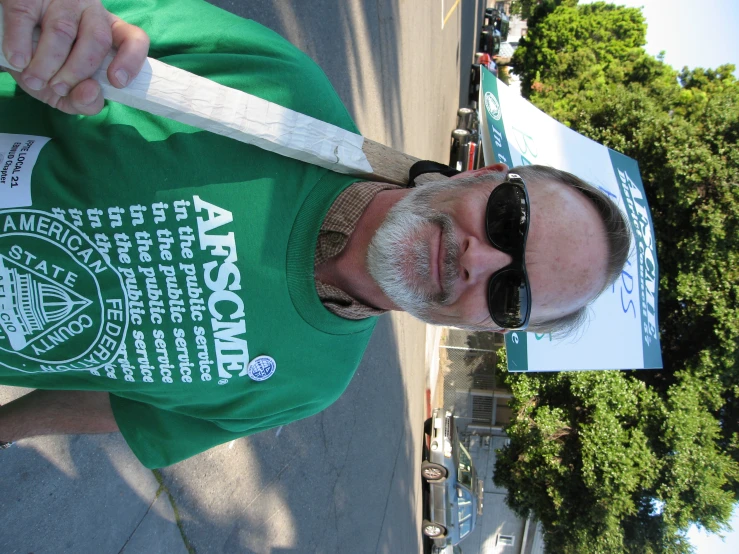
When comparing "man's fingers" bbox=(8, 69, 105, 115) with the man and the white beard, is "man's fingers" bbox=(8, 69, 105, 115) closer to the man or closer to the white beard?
the man

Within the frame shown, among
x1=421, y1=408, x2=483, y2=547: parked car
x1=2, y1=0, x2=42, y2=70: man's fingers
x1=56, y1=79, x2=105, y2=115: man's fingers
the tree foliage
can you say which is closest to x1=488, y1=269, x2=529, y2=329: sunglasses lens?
x1=56, y1=79, x2=105, y2=115: man's fingers

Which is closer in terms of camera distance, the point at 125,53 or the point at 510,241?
the point at 125,53

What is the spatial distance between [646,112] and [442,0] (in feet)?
19.8

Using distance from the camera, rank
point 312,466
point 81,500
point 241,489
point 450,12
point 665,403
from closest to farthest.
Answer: point 81,500 < point 241,489 < point 312,466 < point 665,403 < point 450,12

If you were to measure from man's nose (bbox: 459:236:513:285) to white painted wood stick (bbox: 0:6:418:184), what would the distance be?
1.46ft

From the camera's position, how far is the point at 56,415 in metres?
2.23

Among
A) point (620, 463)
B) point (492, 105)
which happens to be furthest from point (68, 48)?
point (620, 463)

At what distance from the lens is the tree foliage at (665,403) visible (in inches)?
281

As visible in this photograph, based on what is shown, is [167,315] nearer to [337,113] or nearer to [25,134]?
[25,134]

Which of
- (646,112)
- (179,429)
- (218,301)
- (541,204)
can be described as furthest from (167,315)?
(646,112)

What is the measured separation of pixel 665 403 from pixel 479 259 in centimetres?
720

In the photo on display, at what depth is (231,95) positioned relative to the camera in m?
1.47

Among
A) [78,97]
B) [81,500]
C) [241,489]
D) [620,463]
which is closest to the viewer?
[78,97]

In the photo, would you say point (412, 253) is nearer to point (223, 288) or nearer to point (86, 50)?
point (223, 288)
